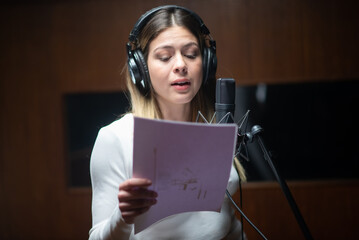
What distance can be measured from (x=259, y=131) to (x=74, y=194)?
7.40 ft

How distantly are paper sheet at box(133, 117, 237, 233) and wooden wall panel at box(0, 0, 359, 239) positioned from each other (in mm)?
1972

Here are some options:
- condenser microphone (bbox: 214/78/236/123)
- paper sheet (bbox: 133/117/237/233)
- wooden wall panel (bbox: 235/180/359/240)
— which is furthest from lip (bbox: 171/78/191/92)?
wooden wall panel (bbox: 235/180/359/240)

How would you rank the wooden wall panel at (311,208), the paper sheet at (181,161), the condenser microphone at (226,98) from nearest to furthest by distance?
1. the paper sheet at (181,161)
2. the condenser microphone at (226,98)
3. the wooden wall panel at (311,208)

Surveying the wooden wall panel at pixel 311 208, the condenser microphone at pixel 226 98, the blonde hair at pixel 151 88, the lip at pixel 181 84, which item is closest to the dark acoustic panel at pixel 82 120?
the wooden wall panel at pixel 311 208

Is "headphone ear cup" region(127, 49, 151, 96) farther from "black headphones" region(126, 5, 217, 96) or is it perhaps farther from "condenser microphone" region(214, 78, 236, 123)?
"condenser microphone" region(214, 78, 236, 123)

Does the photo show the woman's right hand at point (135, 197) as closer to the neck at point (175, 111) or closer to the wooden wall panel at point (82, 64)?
the neck at point (175, 111)

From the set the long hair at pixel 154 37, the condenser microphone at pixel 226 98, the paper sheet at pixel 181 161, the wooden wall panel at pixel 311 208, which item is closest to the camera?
the paper sheet at pixel 181 161

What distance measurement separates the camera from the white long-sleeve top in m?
0.65

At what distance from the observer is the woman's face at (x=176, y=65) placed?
737 mm

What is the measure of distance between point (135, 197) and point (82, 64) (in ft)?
7.33

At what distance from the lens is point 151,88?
2.70 ft

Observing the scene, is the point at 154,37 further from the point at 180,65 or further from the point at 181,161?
the point at 181,161

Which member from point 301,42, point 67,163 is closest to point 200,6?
point 301,42

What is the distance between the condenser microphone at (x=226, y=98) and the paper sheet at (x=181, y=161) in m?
0.10
